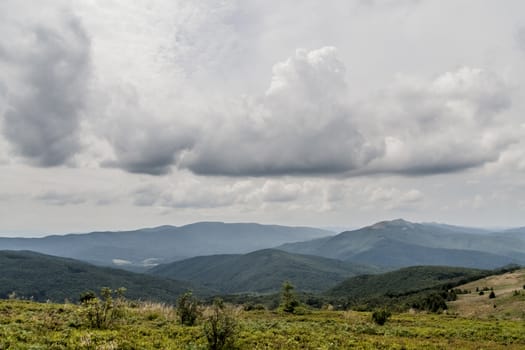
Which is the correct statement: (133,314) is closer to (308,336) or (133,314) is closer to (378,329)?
(308,336)

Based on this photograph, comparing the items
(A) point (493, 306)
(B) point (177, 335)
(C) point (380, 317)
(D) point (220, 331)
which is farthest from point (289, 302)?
(A) point (493, 306)

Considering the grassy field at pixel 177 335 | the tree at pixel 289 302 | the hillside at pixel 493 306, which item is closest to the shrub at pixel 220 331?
the grassy field at pixel 177 335

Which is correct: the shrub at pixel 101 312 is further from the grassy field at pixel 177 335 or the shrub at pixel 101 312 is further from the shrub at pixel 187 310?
the shrub at pixel 187 310

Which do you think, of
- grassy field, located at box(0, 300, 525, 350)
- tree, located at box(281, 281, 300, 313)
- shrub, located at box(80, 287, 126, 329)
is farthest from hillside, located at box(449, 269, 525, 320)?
shrub, located at box(80, 287, 126, 329)

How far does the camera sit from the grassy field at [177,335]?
1683 cm

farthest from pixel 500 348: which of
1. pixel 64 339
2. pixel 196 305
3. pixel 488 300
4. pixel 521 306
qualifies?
pixel 488 300

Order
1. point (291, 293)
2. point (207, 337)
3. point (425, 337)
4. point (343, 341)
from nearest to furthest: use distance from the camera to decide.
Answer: point (207, 337) < point (343, 341) < point (425, 337) < point (291, 293)

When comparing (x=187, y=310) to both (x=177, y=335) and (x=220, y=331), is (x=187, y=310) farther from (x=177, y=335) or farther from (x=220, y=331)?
(x=220, y=331)

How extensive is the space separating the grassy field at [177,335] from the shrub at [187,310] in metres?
0.75

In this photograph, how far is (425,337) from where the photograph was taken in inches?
1019

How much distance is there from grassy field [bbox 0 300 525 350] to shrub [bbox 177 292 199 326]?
75 cm

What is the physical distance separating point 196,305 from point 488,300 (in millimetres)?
50389

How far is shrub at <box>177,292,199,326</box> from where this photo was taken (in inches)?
993

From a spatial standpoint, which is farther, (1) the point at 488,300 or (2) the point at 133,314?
(1) the point at 488,300
